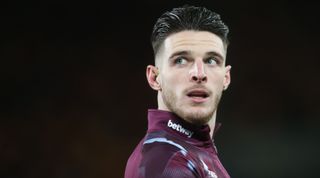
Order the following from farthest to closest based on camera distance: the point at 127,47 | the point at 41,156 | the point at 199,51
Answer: the point at 127,47 → the point at 41,156 → the point at 199,51

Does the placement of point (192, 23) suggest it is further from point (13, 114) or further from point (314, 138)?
point (314, 138)

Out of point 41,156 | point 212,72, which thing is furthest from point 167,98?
point 41,156

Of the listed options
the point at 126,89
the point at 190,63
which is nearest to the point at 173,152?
the point at 190,63

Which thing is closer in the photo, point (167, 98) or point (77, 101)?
point (167, 98)

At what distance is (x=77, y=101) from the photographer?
445cm

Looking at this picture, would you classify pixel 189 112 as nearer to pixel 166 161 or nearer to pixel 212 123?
pixel 212 123

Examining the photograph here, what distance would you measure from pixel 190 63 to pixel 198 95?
101 millimetres

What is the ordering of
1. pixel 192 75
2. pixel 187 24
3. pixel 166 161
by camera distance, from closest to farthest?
pixel 166 161 < pixel 192 75 < pixel 187 24

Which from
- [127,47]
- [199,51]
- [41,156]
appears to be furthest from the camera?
[127,47]

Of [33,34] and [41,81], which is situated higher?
[33,34]

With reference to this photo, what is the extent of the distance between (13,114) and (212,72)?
9.41ft

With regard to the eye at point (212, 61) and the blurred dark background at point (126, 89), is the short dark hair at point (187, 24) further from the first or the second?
the blurred dark background at point (126, 89)

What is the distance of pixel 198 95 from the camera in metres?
1.68

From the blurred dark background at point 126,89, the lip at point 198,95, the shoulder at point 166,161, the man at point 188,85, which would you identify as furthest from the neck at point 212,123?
the blurred dark background at point 126,89
